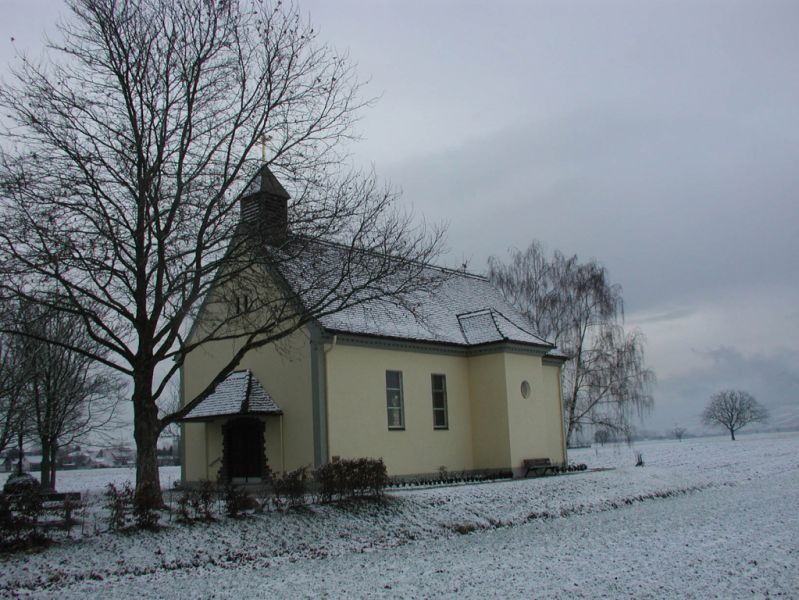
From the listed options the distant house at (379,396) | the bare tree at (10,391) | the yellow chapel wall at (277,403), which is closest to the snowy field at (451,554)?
the distant house at (379,396)

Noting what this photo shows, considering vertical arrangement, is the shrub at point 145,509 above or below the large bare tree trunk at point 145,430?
below

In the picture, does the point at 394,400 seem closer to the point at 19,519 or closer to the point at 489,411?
the point at 489,411

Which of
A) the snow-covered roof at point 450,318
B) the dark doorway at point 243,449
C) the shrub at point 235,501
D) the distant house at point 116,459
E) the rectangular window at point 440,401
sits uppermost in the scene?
the snow-covered roof at point 450,318

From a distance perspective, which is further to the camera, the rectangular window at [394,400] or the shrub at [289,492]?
the rectangular window at [394,400]

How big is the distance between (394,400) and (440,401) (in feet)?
7.70

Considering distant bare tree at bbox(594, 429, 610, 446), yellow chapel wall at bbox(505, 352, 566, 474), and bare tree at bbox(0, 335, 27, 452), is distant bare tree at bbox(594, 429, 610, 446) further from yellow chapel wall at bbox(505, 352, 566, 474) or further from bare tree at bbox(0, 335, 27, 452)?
bare tree at bbox(0, 335, 27, 452)

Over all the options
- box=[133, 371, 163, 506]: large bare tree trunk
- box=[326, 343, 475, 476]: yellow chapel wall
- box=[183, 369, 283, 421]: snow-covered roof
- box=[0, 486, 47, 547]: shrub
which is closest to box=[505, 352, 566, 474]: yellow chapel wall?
box=[326, 343, 475, 476]: yellow chapel wall

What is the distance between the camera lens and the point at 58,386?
83.0ft

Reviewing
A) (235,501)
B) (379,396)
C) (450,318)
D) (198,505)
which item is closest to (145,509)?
(198,505)

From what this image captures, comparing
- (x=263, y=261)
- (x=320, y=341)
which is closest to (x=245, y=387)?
(x=320, y=341)

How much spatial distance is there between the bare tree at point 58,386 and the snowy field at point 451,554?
31.9ft

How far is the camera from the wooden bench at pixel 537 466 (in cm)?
2625

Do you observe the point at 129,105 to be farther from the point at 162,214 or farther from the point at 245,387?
the point at 245,387

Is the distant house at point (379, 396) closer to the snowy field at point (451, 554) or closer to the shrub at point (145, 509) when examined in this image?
A: the snowy field at point (451, 554)
